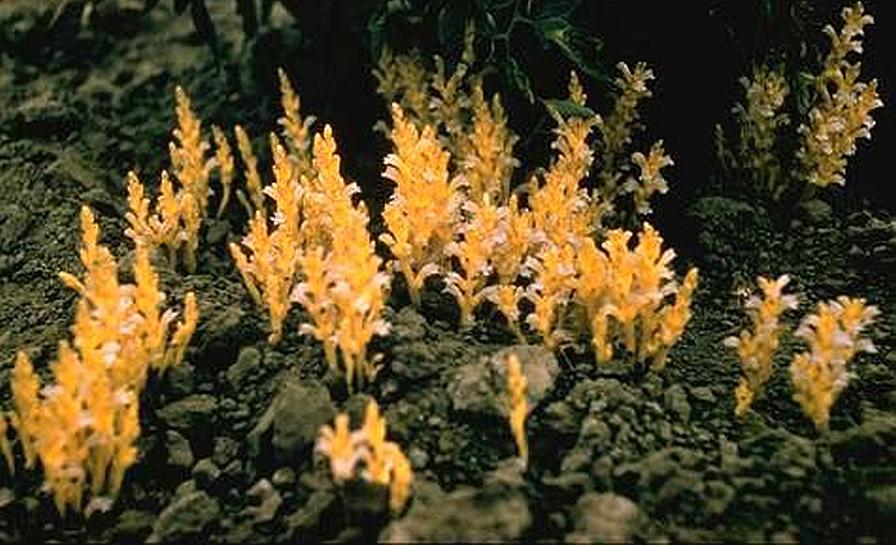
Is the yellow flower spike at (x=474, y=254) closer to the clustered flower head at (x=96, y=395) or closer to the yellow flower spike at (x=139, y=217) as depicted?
the clustered flower head at (x=96, y=395)

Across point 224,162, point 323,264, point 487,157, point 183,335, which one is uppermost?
point 224,162

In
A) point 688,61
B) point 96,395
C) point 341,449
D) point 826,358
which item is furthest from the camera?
point 688,61

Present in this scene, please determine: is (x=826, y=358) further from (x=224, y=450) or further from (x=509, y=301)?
(x=224, y=450)

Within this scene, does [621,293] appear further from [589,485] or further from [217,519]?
[217,519]

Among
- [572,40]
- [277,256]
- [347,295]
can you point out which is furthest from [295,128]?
[347,295]

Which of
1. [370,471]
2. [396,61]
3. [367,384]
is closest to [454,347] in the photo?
[367,384]

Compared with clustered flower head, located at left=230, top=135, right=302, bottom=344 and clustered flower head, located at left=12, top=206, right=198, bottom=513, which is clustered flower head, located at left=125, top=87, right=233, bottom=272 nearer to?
clustered flower head, located at left=230, top=135, right=302, bottom=344

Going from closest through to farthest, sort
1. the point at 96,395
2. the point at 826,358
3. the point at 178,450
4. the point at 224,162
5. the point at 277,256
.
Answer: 1. the point at 96,395
2. the point at 826,358
3. the point at 178,450
4. the point at 277,256
5. the point at 224,162
